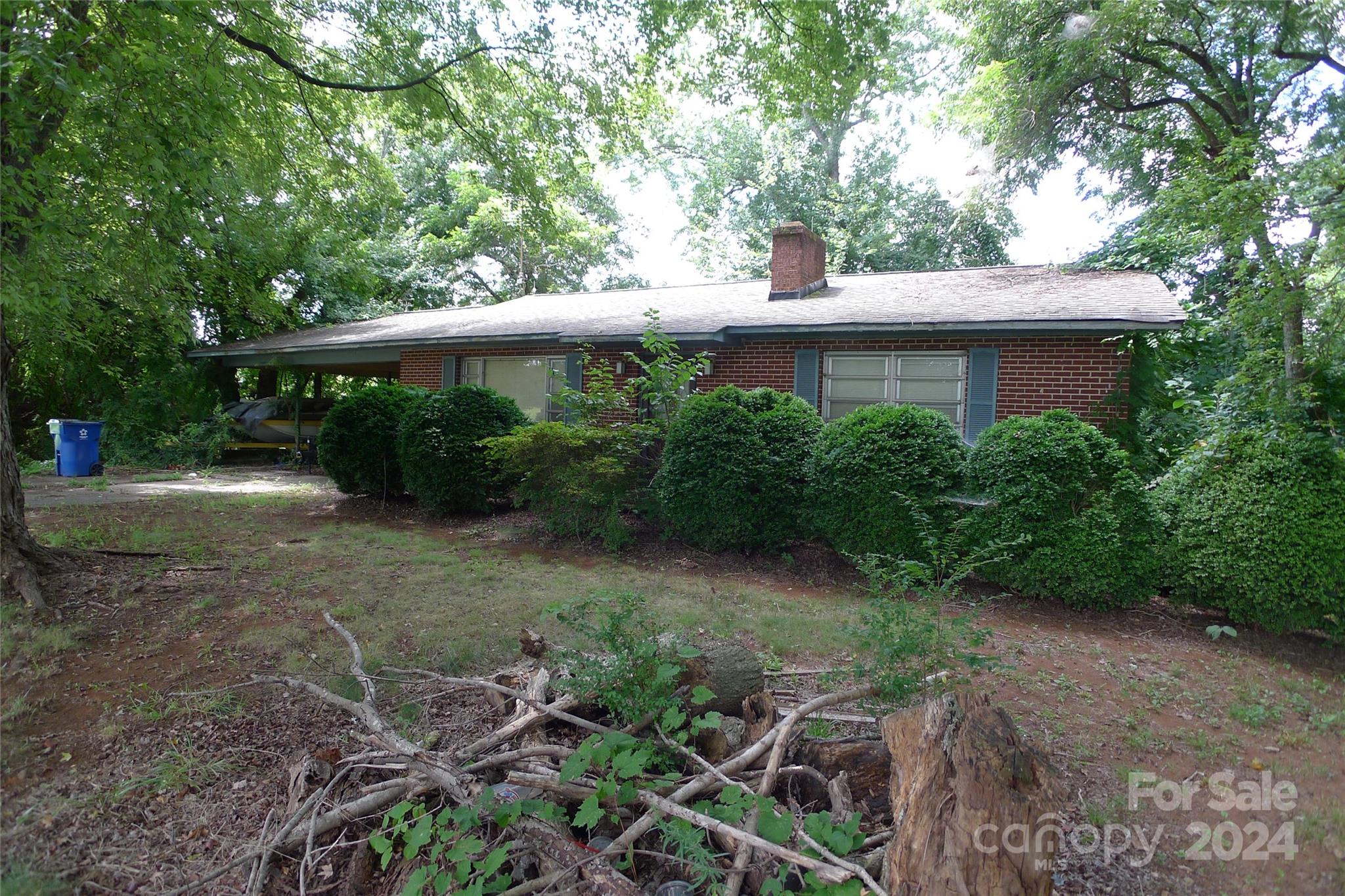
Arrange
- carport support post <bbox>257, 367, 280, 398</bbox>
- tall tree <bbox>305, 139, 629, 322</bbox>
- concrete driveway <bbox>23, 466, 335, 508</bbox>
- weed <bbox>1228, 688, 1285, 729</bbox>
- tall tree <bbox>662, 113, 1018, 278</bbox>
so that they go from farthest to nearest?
tall tree <bbox>662, 113, 1018, 278</bbox>
carport support post <bbox>257, 367, 280, 398</bbox>
tall tree <bbox>305, 139, 629, 322</bbox>
concrete driveway <bbox>23, 466, 335, 508</bbox>
weed <bbox>1228, 688, 1285, 729</bbox>

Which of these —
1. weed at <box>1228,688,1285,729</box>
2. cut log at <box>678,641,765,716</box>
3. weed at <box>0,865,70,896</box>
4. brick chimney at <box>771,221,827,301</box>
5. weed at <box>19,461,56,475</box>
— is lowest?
weed at <box>0,865,70,896</box>

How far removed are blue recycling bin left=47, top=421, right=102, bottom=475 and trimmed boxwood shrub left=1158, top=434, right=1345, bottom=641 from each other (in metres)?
16.3

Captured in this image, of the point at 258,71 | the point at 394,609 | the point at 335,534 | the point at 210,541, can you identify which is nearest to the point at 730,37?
the point at 258,71

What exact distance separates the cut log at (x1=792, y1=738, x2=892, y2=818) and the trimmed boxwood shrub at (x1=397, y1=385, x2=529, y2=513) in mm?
6796

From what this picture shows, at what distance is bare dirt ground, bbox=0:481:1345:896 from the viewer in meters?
2.72

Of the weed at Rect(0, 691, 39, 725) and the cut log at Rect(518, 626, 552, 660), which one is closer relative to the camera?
the weed at Rect(0, 691, 39, 725)

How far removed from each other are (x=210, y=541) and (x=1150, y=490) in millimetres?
8889

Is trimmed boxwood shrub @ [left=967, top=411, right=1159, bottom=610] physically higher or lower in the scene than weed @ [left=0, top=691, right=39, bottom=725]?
higher

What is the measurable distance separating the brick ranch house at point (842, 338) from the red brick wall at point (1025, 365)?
0.05 feet

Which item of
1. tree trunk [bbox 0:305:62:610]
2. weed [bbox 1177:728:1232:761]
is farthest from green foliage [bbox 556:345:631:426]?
weed [bbox 1177:728:1232:761]

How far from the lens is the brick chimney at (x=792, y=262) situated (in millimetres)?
12398

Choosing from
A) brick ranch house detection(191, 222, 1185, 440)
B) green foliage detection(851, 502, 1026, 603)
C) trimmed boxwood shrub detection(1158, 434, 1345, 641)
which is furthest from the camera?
brick ranch house detection(191, 222, 1185, 440)

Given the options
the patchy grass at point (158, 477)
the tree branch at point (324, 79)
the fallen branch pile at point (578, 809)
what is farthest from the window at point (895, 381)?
the patchy grass at point (158, 477)

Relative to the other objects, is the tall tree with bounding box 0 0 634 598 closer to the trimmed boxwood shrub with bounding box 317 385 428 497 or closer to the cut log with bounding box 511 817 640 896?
the trimmed boxwood shrub with bounding box 317 385 428 497
